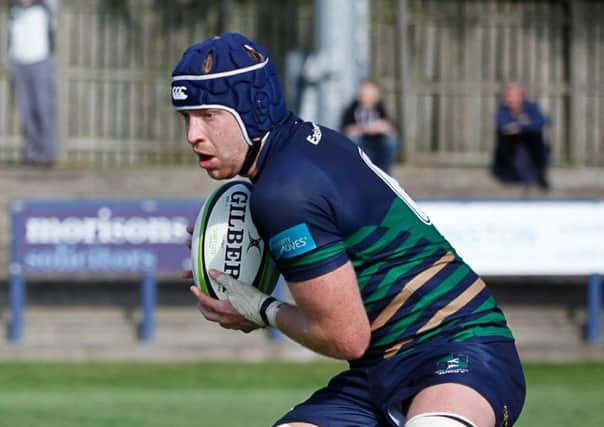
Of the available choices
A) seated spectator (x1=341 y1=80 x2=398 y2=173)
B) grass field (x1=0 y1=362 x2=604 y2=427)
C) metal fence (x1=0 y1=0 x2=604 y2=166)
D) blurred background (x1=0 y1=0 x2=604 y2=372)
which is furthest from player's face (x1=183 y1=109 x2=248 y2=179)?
metal fence (x1=0 y1=0 x2=604 y2=166)

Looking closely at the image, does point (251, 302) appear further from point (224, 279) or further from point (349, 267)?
point (349, 267)

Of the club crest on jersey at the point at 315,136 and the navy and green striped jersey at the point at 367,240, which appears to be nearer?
the navy and green striped jersey at the point at 367,240

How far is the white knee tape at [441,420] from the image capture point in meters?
4.54

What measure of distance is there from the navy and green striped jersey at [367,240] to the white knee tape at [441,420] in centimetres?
33

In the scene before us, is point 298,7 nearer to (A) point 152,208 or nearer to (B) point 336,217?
(A) point 152,208

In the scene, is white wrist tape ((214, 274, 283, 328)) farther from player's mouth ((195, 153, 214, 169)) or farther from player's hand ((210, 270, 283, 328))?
player's mouth ((195, 153, 214, 169))

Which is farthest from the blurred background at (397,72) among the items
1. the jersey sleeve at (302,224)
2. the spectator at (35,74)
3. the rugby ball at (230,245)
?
the jersey sleeve at (302,224)

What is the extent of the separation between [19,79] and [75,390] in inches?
254

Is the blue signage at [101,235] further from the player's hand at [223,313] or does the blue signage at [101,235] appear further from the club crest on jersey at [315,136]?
the club crest on jersey at [315,136]

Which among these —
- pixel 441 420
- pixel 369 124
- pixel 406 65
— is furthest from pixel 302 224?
pixel 406 65

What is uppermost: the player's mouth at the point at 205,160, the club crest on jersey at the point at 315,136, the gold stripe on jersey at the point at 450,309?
the club crest on jersey at the point at 315,136

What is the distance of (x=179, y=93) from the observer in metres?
4.81

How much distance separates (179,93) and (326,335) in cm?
89

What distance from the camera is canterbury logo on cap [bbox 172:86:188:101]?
4.79 meters
